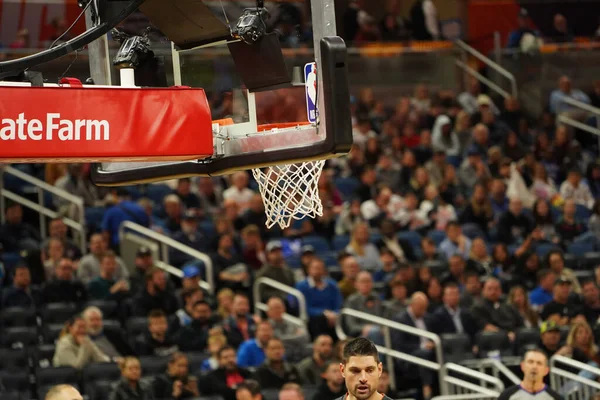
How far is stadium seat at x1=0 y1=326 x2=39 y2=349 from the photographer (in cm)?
1173

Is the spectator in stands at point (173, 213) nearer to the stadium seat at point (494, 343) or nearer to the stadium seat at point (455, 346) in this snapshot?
the stadium seat at point (455, 346)

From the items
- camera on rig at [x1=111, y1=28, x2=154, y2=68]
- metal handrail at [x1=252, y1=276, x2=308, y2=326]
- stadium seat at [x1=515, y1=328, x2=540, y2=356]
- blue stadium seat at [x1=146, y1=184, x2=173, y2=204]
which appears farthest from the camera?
blue stadium seat at [x1=146, y1=184, x2=173, y2=204]

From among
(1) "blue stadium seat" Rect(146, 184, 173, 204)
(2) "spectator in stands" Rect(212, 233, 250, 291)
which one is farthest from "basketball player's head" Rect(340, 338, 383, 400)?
(1) "blue stadium seat" Rect(146, 184, 173, 204)

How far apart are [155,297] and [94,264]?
0.89 meters

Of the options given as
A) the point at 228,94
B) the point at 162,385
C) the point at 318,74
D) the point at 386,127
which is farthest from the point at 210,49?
the point at 386,127

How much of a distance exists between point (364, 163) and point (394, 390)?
5631 mm

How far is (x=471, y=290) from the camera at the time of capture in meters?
13.7

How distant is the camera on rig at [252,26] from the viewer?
648 cm

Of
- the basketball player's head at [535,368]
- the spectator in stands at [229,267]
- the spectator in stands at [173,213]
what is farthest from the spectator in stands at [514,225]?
the basketball player's head at [535,368]

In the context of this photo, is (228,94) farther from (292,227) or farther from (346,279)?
(292,227)

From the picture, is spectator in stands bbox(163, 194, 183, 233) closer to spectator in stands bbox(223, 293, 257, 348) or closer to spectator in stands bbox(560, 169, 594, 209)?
spectator in stands bbox(223, 293, 257, 348)

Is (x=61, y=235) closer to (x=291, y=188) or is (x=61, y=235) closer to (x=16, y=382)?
(x=16, y=382)

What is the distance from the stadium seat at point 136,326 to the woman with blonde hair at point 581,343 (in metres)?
4.27

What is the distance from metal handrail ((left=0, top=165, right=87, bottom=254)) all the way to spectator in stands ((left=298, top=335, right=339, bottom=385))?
11.3ft
